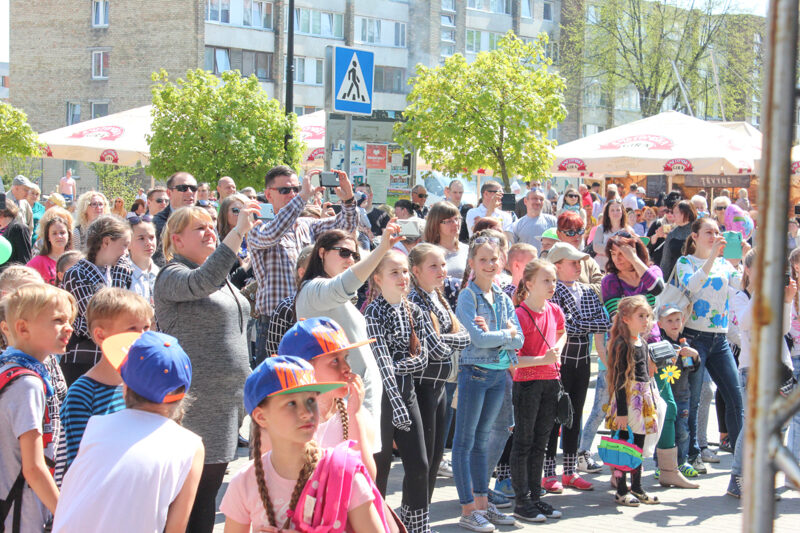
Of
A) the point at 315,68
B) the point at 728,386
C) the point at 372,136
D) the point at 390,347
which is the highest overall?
the point at 315,68

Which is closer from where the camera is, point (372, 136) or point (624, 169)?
point (372, 136)

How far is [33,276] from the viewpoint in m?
5.41

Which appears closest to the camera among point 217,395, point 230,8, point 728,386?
point 217,395

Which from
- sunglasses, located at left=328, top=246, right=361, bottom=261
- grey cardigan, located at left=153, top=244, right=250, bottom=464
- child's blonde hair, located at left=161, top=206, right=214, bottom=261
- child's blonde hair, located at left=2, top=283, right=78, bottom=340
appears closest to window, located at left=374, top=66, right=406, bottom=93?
sunglasses, located at left=328, top=246, right=361, bottom=261

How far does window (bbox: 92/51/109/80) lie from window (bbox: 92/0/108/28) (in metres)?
1.43

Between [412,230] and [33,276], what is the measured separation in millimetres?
3626

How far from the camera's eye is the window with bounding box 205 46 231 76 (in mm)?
46469

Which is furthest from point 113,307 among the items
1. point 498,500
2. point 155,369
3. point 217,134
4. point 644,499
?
point 217,134

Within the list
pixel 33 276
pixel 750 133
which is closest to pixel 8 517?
pixel 33 276

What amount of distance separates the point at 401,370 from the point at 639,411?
222cm

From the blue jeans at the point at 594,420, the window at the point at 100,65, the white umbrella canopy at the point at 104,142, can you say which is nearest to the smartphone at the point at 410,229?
the blue jeans at the point at 594,420

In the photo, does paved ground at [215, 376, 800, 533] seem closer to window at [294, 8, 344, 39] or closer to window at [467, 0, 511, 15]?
window at [294, 8, 344, 39]

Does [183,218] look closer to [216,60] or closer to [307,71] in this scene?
[216,60]

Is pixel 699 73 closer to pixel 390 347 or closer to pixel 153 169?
pixel 153 169
